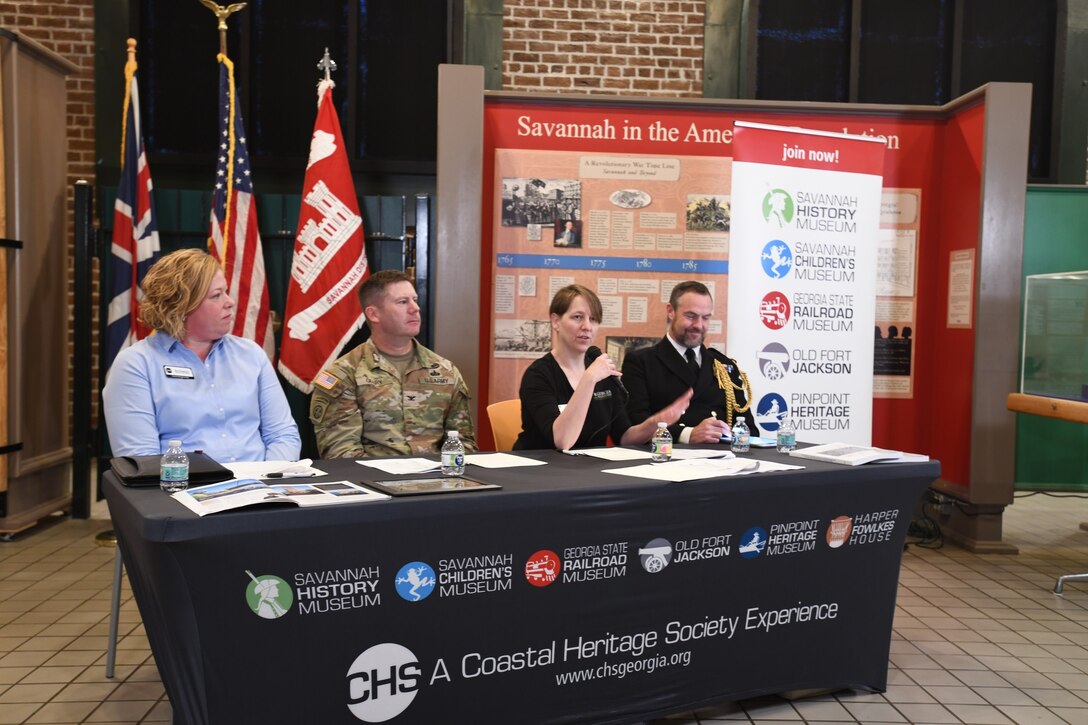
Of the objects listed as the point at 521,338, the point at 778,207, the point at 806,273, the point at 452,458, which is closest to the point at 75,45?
the point at 521,338

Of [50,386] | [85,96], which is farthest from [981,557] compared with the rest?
[85,96]

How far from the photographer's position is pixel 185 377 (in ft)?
8.70

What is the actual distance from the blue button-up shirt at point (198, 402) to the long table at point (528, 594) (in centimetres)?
31

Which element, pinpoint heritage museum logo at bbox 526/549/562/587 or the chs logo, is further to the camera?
pinpoint heritage museum logo at bbox 526/549/562/587

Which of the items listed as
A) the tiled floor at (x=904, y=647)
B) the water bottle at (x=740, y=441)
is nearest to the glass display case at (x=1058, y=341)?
the tiled floor at (x=904, y=647)

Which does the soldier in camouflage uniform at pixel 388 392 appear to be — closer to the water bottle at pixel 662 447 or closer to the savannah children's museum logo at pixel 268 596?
the water bottle at pixel 662 447

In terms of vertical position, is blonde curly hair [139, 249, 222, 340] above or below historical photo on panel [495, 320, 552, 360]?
above

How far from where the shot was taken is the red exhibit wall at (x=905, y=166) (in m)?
4.63

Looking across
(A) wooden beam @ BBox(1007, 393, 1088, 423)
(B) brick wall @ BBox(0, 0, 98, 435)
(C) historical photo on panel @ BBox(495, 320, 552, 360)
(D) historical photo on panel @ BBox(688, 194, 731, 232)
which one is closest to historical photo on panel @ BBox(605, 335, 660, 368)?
(C) historical photo on panel @ BBox(495, 320, 552, 360)

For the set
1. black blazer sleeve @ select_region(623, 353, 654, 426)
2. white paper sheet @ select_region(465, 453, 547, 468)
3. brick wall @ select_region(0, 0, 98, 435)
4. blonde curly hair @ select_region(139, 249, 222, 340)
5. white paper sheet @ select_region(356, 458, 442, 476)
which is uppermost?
brick wall @ select_region(0, 0, 98, 435)

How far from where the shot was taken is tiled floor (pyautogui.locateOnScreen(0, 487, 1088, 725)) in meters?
2.68

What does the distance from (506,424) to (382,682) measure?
4.94 feet

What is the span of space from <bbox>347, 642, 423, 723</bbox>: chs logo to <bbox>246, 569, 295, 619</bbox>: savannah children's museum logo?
0.74 feet

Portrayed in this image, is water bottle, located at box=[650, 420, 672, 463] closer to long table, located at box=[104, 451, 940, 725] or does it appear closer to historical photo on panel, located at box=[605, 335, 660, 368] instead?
long table, located at box=[104, 451, 940, 725]
